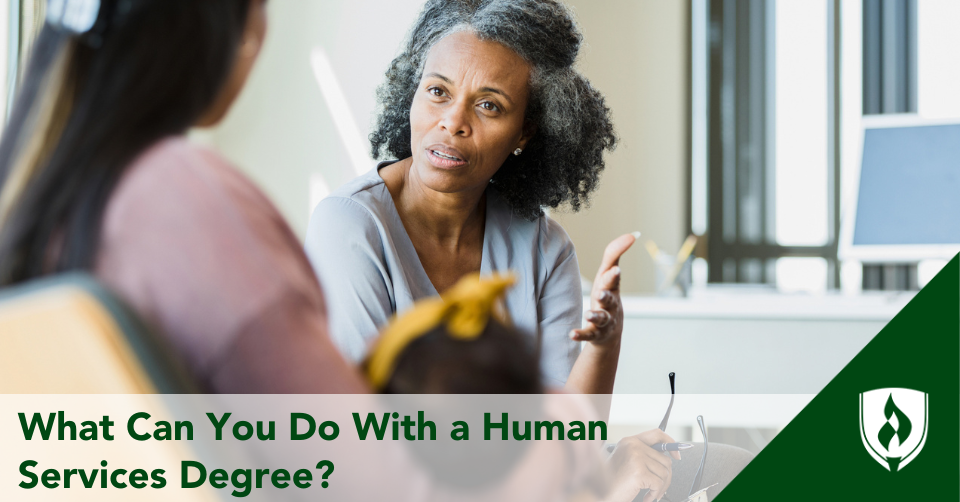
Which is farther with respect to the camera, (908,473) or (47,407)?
(908,473)

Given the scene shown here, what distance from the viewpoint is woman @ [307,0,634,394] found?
38.3 inches

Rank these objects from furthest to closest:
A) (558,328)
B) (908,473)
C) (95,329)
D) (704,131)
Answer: (704,131) < (558,328) < (908,473) < (95,329)

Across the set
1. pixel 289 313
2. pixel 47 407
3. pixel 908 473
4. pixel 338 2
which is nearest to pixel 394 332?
pixel 289 313

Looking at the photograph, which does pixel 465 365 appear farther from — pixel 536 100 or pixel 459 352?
pixel 536 100

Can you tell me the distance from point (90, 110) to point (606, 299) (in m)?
0.57

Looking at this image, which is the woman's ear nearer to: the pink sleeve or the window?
the pink sleeve

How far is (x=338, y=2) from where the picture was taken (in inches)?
122

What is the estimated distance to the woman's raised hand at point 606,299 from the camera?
29.6 inches

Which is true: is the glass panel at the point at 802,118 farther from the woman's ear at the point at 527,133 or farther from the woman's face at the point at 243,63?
the woman's face at the point at 243,63

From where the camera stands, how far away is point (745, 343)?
2035 mm

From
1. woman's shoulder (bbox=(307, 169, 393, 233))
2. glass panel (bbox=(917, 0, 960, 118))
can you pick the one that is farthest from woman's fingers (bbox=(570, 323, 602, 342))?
glass panel (bbox=(917, 0, 960, 118))

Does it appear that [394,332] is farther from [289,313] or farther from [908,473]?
[908,473]

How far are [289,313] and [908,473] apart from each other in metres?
0.84

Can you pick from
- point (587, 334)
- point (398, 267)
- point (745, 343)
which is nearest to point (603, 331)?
point (587, 334)
